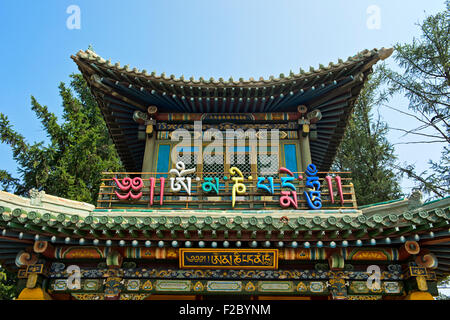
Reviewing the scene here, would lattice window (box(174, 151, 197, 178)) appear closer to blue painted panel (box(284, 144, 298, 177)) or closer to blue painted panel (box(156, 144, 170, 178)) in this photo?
blue painted panel (box(156, 144, 170, 178))

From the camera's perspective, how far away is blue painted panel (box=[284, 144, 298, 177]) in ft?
34.0

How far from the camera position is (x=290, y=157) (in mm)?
10586

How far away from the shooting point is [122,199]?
8.92 metres

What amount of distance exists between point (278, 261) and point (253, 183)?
9.18 ft

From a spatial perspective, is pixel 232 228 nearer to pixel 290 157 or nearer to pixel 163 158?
pixel 290 157

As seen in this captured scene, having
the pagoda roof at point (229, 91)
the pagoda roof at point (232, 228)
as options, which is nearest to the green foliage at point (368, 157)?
the pagoda roof at point (229, 91)

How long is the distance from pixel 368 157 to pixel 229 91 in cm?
1294

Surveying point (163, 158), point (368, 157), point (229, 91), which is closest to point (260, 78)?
point (229, 91)

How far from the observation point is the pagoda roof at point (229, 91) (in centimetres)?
984

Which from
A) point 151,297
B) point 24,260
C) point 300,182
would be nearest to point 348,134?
point 300,182

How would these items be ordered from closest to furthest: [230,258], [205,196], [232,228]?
[232,228] < [230,258] < [205,196]

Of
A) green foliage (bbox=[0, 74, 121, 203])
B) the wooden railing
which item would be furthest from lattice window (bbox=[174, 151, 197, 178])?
green foliage (bbox=[0, 74, 121, 203])

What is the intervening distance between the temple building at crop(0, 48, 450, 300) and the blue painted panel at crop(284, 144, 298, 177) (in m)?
0.04

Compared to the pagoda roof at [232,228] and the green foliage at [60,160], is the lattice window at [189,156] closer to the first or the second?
the pagoda roof at [232,228]
